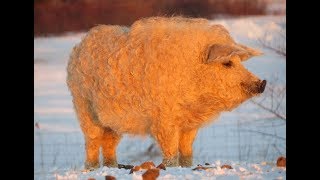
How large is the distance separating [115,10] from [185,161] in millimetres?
1252

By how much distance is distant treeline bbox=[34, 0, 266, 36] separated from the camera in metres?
7.04

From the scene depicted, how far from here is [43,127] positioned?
6984mm

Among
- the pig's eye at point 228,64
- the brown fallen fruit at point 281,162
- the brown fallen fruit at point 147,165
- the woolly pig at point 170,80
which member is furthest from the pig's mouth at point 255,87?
the brown fallen fruit at point 147,165

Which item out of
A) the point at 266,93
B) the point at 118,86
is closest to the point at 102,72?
the point at 118,86

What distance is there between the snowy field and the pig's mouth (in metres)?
0.26

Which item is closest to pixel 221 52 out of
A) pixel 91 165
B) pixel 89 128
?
pixel 89 128

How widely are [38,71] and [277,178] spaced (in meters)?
1.89

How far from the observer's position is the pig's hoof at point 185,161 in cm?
686

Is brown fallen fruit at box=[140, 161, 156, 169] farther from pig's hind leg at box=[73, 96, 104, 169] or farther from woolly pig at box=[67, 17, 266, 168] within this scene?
pig's hind leg at box=[73, 96, 104, 169]

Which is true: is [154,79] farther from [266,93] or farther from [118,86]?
[266,93]

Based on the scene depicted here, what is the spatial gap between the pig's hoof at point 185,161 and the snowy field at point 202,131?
0.16m

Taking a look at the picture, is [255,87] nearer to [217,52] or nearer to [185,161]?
[217,52]

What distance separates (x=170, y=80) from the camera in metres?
6.54

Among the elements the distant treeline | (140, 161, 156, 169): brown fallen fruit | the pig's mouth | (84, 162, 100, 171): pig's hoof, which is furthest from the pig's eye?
(84, 162, 100, 171): pig's hoof
